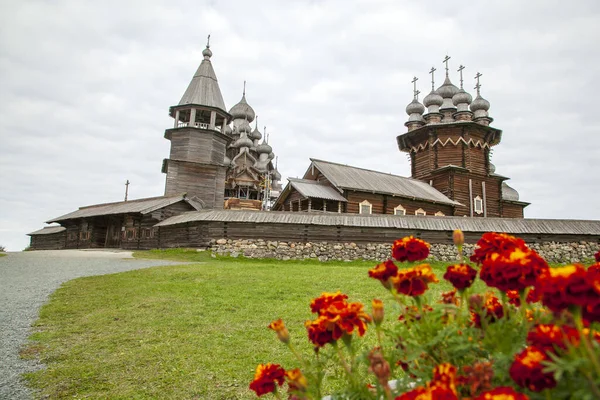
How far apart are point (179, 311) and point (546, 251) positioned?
16661 mm

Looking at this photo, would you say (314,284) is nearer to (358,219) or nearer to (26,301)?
(26,301)

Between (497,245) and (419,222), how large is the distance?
646 inches

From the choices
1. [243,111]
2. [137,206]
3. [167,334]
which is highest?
[243,111]

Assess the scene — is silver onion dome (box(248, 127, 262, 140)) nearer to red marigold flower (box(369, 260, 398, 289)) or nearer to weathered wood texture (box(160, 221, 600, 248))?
weathered wood texture (box(160, 221, 600, 248))

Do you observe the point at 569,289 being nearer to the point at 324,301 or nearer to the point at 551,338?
the point at 551,338

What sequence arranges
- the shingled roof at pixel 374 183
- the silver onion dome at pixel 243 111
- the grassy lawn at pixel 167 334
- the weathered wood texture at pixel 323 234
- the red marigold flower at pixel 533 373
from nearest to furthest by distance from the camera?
the red marigold flower at pixel 533 373, the grassy lawn at pixel 167 334, the weathered wood texture at pixel 323 234, the shingled roof at pixel 374 183, the silver onion dome at pixel 243 111

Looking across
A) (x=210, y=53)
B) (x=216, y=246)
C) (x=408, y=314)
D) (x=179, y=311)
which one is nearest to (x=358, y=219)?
(x=216, y=246)

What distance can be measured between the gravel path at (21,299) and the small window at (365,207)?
1495cm

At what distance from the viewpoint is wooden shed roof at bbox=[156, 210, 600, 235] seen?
17031mm

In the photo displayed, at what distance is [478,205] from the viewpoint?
108 ft

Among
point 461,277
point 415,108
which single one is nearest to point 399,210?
point 415,108

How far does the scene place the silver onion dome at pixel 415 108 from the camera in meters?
36.0

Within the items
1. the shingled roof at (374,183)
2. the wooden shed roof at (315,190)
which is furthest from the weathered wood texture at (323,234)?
the shingled roof at (374,183)

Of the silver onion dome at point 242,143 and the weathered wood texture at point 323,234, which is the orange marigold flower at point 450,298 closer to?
the weathered wood texture at point 323,234
